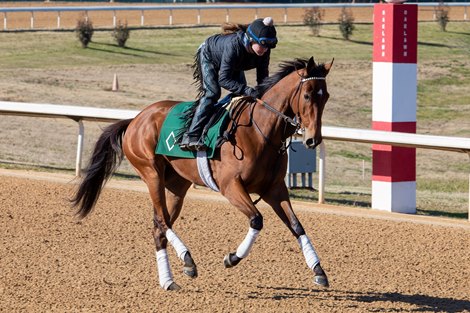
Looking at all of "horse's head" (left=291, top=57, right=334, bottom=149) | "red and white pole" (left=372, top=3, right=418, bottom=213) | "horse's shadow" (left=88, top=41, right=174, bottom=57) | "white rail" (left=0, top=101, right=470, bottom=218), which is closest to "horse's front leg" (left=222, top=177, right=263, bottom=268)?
"horse's head" (left=291, top=57, right=334, bottom=149)

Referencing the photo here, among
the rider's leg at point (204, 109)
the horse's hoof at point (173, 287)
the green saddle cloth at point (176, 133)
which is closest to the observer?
the horse's hoof at point (173, 287)

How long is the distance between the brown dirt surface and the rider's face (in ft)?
6.15

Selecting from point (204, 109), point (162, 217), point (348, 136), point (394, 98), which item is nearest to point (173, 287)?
point (162, 217)

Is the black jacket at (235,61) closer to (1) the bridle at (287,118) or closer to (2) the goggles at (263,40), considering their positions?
(2) the goggles at (263,40)

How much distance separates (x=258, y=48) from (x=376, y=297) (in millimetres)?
2132

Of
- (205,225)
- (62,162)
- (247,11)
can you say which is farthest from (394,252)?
(247,11)

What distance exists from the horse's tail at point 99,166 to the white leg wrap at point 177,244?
1.30m

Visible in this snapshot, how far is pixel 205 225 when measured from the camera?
11.6 metres

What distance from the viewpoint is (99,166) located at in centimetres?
1004

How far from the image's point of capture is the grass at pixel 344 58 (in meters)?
19.6

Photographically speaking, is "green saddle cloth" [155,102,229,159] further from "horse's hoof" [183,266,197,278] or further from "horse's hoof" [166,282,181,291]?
"horse's hoof" [166,282,181,291]

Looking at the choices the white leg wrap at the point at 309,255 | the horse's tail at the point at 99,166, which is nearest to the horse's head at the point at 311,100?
the white leg wrap at the point at 309,255

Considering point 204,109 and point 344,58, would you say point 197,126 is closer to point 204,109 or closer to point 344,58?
point 204,109

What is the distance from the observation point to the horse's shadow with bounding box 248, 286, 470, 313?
8328 mm
